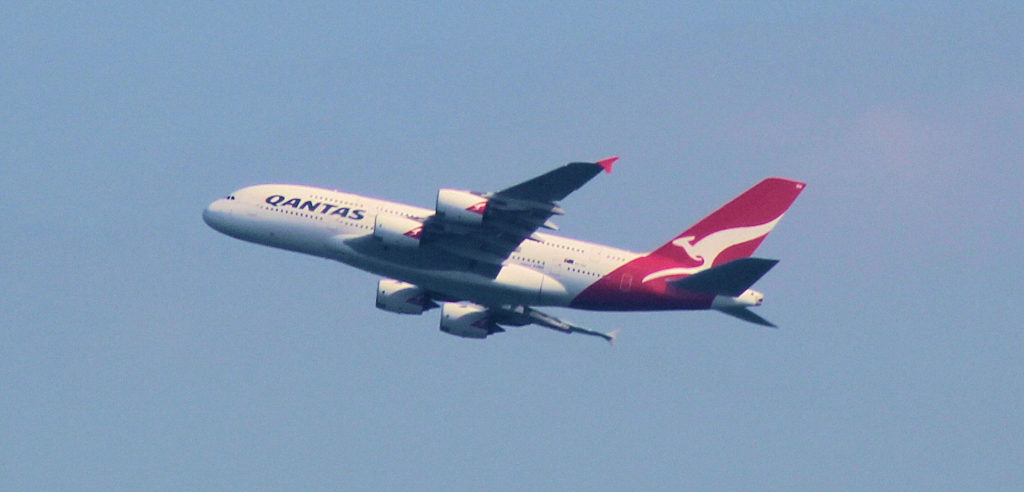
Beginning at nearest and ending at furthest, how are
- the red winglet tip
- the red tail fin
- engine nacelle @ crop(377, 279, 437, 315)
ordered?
the red winglet tip < the red tail fin < engine nacelle @ crop(377, 279, 437, 315)

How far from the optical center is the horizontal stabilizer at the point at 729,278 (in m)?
62.5

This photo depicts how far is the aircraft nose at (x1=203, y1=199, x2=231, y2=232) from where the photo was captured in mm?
70375

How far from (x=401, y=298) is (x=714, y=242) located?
50.7ft

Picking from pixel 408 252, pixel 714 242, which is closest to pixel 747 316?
pixel 714 242

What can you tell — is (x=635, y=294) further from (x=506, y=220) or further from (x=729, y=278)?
(x=506, y=220)

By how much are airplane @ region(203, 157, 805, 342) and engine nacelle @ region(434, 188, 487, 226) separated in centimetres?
4

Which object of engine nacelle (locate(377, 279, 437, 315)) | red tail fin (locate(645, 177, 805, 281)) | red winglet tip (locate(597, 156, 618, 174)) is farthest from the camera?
engine nacelle (locate(377, 279, 437, 315))

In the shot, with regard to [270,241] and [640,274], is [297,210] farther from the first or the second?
[640,274]

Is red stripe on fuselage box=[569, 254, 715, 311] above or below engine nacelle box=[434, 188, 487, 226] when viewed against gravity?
below

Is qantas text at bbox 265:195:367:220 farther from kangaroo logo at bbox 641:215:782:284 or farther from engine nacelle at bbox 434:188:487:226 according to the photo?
kangaroo logo at bbox 641:215:782:284

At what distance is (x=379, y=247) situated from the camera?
218ft

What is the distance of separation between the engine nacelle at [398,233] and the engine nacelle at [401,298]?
9503mm

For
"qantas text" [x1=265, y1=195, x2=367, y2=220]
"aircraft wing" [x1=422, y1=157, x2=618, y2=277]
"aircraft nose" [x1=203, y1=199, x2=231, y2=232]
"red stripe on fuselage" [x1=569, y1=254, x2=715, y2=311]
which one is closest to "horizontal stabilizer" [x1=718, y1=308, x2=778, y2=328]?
"red stripe on fuselage" [x1=569, y1=254, x2=715, y2=311]

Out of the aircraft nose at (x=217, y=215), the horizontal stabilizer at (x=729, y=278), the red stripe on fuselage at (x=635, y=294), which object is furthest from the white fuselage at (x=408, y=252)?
the horizontal stabilizer at (x=729, y=278)
